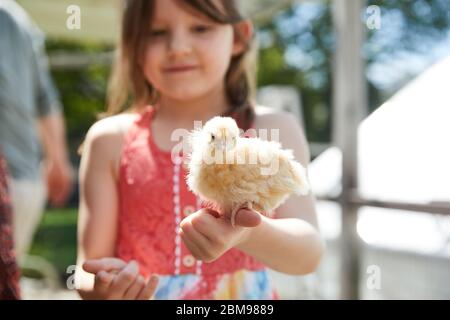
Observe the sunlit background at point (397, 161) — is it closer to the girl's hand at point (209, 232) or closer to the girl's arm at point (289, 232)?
the girl's arm at point (289, 232)

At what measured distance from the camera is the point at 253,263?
87 cm

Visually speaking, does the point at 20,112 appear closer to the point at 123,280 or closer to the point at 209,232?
the point at 123,280

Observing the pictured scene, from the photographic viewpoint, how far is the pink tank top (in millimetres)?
845

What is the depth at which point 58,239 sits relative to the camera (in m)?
6.07

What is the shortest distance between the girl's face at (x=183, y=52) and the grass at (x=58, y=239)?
12.0 ft

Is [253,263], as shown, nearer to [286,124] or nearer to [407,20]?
[286,124]

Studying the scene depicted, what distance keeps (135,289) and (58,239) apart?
5628 mm

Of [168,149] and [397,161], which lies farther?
[397,161]

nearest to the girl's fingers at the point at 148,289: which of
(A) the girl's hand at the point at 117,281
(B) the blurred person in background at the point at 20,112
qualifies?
(A) the girl's hand at the point at 117,281

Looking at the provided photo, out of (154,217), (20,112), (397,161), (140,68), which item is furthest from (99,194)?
(397,161)

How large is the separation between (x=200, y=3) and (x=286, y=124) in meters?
0.20

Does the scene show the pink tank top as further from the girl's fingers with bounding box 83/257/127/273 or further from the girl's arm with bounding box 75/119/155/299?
the girl's fingers with bounding box 83/257/127/273
